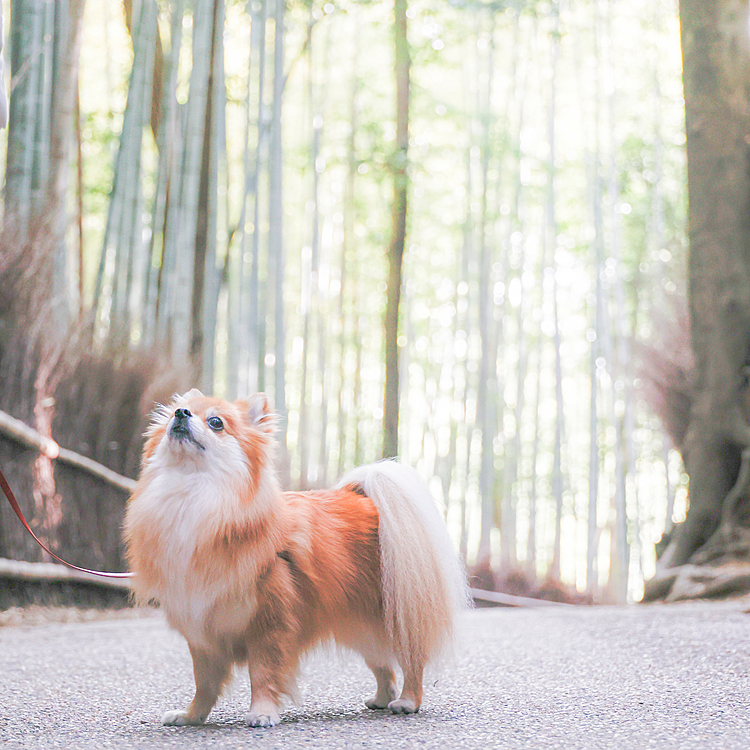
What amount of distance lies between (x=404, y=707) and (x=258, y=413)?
2.62ft

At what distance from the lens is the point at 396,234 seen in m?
9.02

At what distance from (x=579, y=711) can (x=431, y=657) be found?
0.37 metres

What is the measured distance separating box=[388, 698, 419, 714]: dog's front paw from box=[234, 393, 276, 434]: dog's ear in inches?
28.8

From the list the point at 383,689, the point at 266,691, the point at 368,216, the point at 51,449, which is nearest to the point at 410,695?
the point at 383,689

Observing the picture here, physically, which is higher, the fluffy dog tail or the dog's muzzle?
the dog's muzzle

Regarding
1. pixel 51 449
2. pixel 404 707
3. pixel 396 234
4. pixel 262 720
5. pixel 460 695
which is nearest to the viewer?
pixel 262 720

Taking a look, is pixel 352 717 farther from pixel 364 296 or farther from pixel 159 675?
pixel 364 296

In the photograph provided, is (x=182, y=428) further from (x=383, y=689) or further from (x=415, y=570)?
(x=383, y=689)

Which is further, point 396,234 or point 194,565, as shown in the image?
point 396,234

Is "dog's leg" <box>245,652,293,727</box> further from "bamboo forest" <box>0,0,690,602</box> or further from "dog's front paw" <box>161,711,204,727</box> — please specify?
"bamboo forest" <box>0,0,690,602</box>

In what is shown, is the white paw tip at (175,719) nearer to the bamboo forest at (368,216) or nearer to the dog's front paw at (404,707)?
the dog's front paw at (404,707)

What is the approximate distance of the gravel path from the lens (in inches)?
67.4

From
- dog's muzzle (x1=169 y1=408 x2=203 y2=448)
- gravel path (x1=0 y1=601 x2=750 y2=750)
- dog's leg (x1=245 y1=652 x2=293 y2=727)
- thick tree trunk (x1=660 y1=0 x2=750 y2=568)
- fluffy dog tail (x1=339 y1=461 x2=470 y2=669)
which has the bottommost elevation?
gravel path (x1=0 y1=601 x2=750 y2=750)

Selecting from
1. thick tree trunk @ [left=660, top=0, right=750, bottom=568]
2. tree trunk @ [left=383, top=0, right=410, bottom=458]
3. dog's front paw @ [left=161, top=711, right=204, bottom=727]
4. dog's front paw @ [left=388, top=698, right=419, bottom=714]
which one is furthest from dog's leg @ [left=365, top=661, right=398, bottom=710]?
tree trunk @ [left=383, top=0, right=410, bottom=458]
